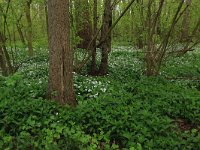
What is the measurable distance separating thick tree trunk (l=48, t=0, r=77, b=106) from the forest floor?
1.19ft

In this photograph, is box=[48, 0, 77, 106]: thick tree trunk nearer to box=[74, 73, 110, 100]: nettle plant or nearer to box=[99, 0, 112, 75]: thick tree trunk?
box=[74, 73, 110, 100]: nettle plant

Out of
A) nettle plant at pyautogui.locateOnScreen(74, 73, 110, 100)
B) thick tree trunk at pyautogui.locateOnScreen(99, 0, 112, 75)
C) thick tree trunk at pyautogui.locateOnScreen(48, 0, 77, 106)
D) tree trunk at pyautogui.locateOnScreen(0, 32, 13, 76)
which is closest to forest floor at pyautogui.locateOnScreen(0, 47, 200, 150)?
nettle plant at pyautogui.locateOnScreen(74, 73, 110, 100)

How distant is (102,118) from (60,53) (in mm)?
1984

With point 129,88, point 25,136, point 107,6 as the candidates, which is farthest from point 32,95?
point 107,6

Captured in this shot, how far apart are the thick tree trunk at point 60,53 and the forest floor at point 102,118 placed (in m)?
0.36

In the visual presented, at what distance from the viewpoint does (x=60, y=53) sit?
22.6 feet

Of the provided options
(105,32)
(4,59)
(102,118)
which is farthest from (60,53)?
(4,59)

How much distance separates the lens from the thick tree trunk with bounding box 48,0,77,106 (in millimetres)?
6734

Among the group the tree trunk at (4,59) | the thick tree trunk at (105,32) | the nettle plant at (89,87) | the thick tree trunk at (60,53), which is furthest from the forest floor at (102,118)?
the tree trunk at (4,59)

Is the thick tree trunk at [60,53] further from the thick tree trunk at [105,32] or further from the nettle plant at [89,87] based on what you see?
the thick tree trunk at [105,32]

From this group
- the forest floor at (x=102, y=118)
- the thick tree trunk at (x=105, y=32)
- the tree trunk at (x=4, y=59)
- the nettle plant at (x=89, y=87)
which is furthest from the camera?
the tree trunk at (x=4, y=59)

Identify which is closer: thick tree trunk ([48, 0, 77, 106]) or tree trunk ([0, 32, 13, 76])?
thick tree trunk ([48, 0, 77, 106])

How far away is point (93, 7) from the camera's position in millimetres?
11344

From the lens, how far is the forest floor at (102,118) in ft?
18.3
